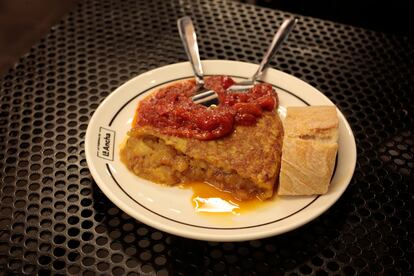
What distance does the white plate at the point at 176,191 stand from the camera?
1.48 metres

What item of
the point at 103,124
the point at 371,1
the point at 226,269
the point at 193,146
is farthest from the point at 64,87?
the point at 371,1

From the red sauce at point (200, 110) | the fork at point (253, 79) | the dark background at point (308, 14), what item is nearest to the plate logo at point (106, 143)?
the red sauce at point (200, 110)

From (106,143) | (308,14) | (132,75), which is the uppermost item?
(106,143)

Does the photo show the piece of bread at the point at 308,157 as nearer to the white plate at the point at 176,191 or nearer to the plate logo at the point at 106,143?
the white plate at the point at 176,191

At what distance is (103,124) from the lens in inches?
72.3

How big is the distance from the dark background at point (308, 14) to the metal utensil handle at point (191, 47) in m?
0.93

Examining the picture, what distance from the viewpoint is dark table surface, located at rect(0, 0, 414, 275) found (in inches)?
60.5

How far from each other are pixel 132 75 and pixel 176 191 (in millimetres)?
835

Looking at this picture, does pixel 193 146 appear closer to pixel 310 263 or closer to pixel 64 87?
pixel 310 263

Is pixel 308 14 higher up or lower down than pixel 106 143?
lower down

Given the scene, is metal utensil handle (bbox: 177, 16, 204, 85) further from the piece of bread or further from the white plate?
the piece of bread

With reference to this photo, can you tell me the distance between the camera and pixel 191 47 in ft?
7.14

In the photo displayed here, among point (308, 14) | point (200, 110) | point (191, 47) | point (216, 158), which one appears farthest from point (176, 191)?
point (308, 14)

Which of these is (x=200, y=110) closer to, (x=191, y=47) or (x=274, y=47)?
(x=191, y=47)
